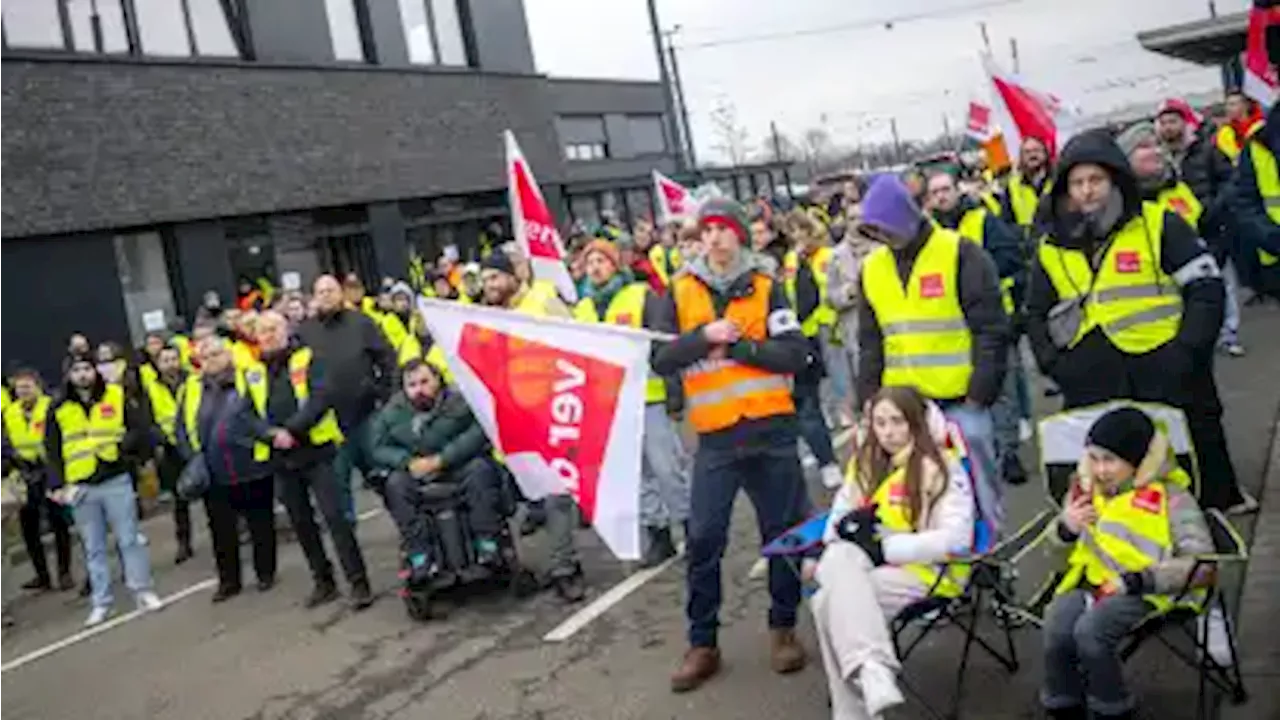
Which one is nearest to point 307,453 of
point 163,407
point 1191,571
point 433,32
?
point 163,407

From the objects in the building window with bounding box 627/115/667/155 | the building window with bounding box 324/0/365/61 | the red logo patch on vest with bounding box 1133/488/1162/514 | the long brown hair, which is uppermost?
the building window with bounding box 627/115/667/155

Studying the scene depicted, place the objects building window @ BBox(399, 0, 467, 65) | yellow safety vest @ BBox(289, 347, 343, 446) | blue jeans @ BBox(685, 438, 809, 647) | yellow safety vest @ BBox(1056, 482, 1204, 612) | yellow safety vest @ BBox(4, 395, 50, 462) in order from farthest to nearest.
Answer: building window @ BBox(399, 0, 467, 65) < yellow safety vest @ BBox(4, 395, 50, 462) < yellow safety vest @ BBox(289, 347, 343, 446) < blue jeans @ BBox(685, 438, 809, 647) < yellow safety vest @ BBox(1056, 482, 1204, 612)

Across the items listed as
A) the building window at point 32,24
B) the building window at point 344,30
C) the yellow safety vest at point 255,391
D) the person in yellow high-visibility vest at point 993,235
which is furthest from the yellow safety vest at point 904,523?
the building window at point 344,30

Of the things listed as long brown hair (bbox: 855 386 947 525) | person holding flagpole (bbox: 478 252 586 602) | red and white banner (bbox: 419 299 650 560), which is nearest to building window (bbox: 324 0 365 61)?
person holding flagpole (bbox: 478 252 586 602)

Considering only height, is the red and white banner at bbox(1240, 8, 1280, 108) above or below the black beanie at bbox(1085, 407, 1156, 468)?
above

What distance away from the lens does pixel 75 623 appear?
368 inches

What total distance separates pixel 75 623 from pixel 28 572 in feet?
9.90

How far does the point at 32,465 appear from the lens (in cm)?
1073

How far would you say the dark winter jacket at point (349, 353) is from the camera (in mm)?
8906

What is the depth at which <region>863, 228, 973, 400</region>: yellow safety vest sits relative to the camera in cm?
554

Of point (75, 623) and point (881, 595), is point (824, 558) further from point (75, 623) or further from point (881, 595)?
point (75, 623)

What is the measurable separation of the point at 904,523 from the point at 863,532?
18 centimetres

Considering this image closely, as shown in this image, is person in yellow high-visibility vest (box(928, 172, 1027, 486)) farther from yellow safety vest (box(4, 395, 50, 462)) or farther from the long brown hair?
yellow safety vest (box(4, 395, 50, 462))

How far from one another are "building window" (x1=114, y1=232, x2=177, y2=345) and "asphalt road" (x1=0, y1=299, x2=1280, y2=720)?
267 inches
